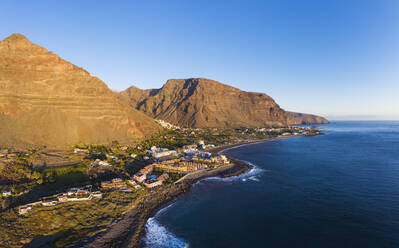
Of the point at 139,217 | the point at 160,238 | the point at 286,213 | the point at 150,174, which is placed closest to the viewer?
the point at 160,238

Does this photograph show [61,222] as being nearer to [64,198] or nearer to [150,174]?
[64,198]

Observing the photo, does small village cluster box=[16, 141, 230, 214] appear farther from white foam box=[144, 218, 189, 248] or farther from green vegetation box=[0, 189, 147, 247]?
white foam box=[144, 218, 189, 248]

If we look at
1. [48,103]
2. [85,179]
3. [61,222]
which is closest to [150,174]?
[85,179]

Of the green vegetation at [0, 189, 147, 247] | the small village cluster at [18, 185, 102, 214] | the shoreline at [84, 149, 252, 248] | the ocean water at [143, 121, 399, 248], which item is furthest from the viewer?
the small village cluster at [18, 185, 102, 214]

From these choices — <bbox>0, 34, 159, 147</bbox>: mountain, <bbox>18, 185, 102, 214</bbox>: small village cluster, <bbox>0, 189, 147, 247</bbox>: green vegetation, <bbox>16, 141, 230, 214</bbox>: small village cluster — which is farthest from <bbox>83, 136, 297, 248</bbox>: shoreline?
<bbox>0, 34, 159, 147</bbox>: mountain

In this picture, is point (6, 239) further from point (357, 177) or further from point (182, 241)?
point (357, 177)

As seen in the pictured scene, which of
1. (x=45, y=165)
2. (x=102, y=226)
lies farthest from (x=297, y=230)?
(x=45, y=165)
